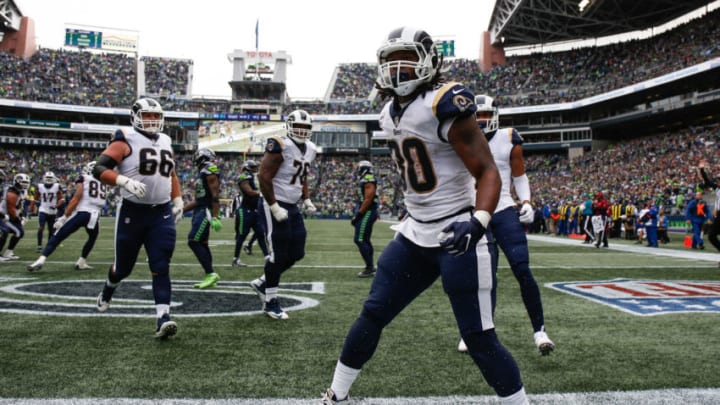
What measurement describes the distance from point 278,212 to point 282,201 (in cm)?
43

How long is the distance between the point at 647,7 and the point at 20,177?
46.3 metres

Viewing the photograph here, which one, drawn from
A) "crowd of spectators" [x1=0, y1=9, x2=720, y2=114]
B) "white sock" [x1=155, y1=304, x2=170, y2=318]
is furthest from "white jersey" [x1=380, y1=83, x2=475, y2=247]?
"crowd of spectators" [x1=0, y1=9, x2=720, y2=114]

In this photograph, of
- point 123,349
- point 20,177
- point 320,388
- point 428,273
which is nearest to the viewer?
point 428,273

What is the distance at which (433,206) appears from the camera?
8.61ft

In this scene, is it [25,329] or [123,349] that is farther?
[25,329]

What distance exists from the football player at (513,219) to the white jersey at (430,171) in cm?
125

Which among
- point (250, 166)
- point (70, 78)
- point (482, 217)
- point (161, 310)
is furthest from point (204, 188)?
point (70, 78)

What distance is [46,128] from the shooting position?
5278 centimetres

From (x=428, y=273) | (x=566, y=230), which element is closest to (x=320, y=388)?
(x=428, y=273)

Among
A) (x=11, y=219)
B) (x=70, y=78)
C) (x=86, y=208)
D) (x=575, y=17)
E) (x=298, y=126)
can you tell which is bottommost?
(x=11, y=219)

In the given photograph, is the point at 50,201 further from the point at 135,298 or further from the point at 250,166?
the point at 135,298

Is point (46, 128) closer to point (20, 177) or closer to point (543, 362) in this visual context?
point (20, 177)

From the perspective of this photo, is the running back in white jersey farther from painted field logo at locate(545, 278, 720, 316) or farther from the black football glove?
painted field logo at locate(545, 278, 720, 316)

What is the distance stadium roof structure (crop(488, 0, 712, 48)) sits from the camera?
4153 cm
